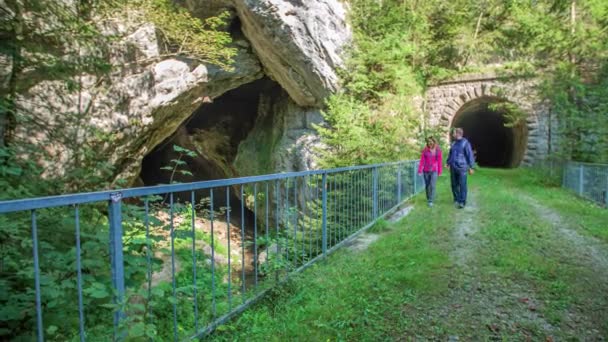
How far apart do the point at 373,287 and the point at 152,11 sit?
806 centimetres

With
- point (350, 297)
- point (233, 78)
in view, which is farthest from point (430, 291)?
point (233, 78)

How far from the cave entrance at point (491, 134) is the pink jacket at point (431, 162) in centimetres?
903

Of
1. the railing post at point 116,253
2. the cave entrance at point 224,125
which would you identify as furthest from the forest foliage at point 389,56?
the cave entrance at point 224,125

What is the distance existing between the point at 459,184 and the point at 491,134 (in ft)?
66.1

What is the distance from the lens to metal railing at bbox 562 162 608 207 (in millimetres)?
8266

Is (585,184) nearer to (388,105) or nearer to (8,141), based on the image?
(388,105)

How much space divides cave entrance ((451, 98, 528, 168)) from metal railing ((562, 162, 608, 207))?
4.72 meters

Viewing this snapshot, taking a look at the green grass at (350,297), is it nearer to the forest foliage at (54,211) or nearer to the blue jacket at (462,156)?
the forest foliage at (54,211)

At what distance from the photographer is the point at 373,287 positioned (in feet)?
10.9

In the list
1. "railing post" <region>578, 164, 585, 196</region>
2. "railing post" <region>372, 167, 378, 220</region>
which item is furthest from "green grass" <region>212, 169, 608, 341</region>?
"railing post" <region>578, 164, 585, 196</region>

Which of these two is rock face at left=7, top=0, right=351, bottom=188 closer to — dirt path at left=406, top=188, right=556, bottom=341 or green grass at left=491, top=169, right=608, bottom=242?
green grass at left=491, top=169, right=608, bottom=242

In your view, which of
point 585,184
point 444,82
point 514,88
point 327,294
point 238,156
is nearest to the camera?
point 327,294

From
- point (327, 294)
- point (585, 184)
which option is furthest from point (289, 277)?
point (585, 184)

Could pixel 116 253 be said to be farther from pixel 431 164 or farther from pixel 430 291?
pixel 431 164
